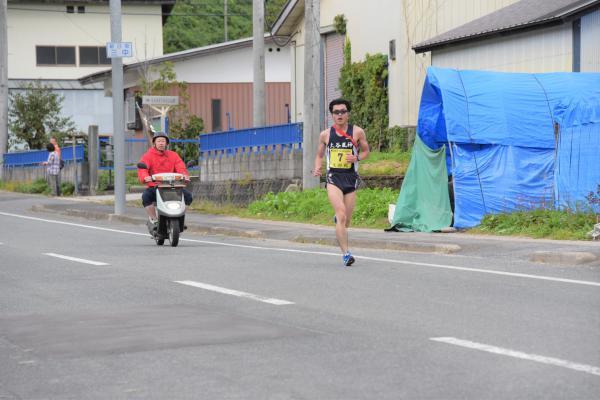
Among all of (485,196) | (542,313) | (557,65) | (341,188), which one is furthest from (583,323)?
(557,65)

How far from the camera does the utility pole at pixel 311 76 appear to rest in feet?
72.4

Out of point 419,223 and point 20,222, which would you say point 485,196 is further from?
point 20,222

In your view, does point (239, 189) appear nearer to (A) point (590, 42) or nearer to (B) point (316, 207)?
(B) point (316, 207)

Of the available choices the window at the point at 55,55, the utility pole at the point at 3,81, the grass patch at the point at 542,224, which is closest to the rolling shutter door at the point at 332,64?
the grass patch at the point at 542,224

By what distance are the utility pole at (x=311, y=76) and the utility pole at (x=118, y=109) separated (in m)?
5.12

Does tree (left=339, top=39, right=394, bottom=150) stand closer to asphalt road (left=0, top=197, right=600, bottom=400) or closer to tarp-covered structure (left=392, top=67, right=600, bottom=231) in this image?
tarp-covered structure (left=392, top=67, right=600, bottom=231)

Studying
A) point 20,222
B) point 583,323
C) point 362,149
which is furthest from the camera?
point 20,222

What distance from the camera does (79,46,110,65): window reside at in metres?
62.3

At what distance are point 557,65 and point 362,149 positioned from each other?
1029 cm

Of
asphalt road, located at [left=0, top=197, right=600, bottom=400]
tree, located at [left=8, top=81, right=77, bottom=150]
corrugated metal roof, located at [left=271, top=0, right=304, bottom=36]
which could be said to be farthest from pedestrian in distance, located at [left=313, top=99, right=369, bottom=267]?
tree, located at [left=8, top=81, right=77, bottom=150]

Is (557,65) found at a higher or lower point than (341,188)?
higher

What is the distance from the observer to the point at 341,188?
13359 millimetres

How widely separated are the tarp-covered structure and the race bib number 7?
524 cm

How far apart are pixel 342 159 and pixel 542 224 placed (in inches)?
190
